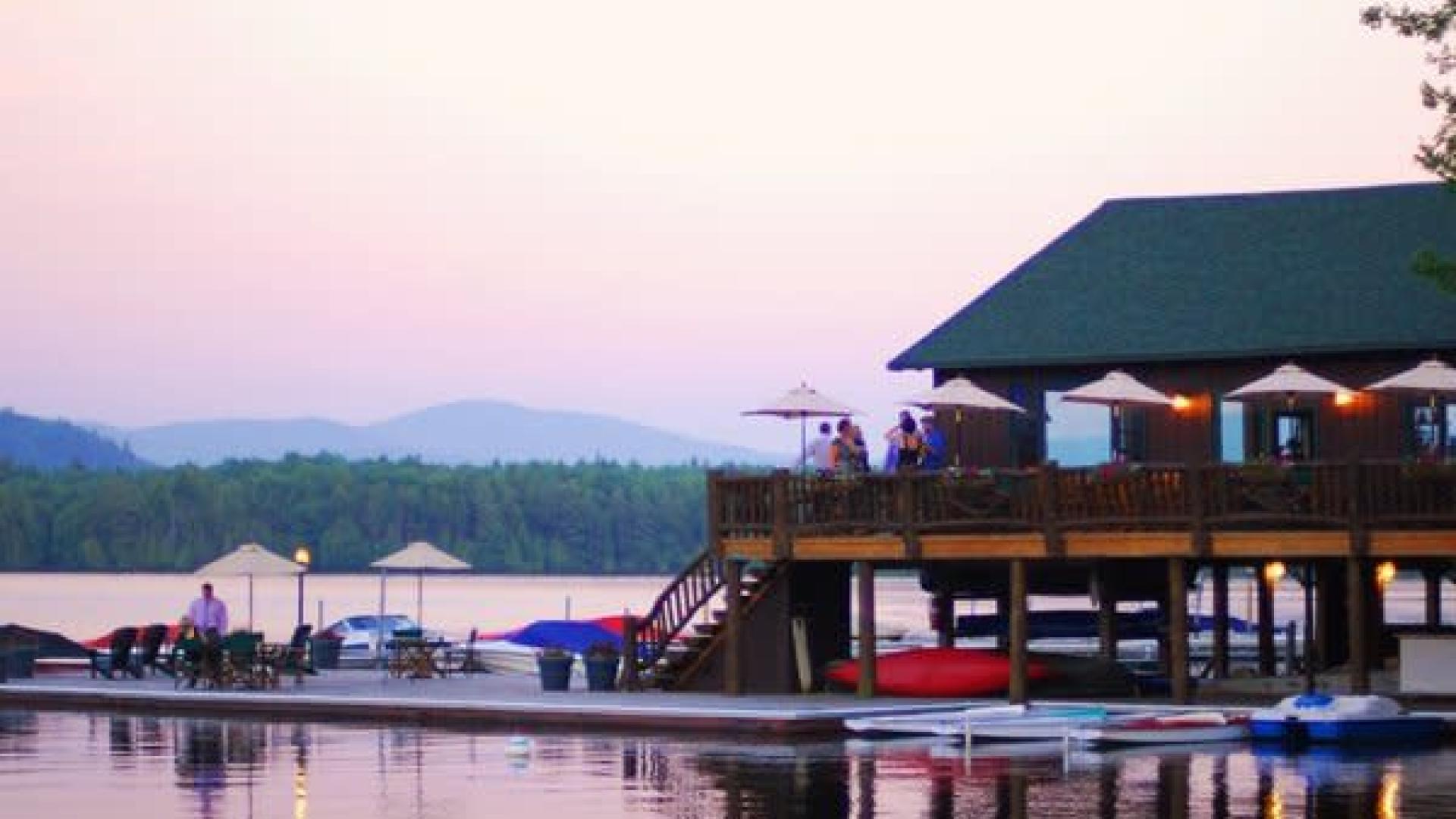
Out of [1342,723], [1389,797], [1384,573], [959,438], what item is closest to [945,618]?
[959,438]

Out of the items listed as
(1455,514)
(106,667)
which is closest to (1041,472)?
(1455,514)

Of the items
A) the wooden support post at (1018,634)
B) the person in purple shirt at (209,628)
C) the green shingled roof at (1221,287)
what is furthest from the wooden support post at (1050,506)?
the person in purple shirt at (209,628)

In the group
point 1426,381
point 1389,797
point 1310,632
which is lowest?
point 1389,797

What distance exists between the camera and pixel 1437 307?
145 ft

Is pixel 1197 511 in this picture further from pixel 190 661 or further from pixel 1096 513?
pixel 190 661

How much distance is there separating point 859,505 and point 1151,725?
704cm

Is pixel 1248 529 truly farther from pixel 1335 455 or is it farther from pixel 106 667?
pixel 106 667

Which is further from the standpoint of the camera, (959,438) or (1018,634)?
(959,438)

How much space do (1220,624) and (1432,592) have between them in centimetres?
398

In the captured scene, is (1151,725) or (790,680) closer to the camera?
(1151,725)

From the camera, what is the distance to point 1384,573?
45.0 m


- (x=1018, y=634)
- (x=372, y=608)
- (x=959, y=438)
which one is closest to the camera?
(x=1018, y=634)

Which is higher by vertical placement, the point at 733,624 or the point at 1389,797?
the point at 733,624

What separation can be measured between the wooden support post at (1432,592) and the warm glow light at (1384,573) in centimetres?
134
